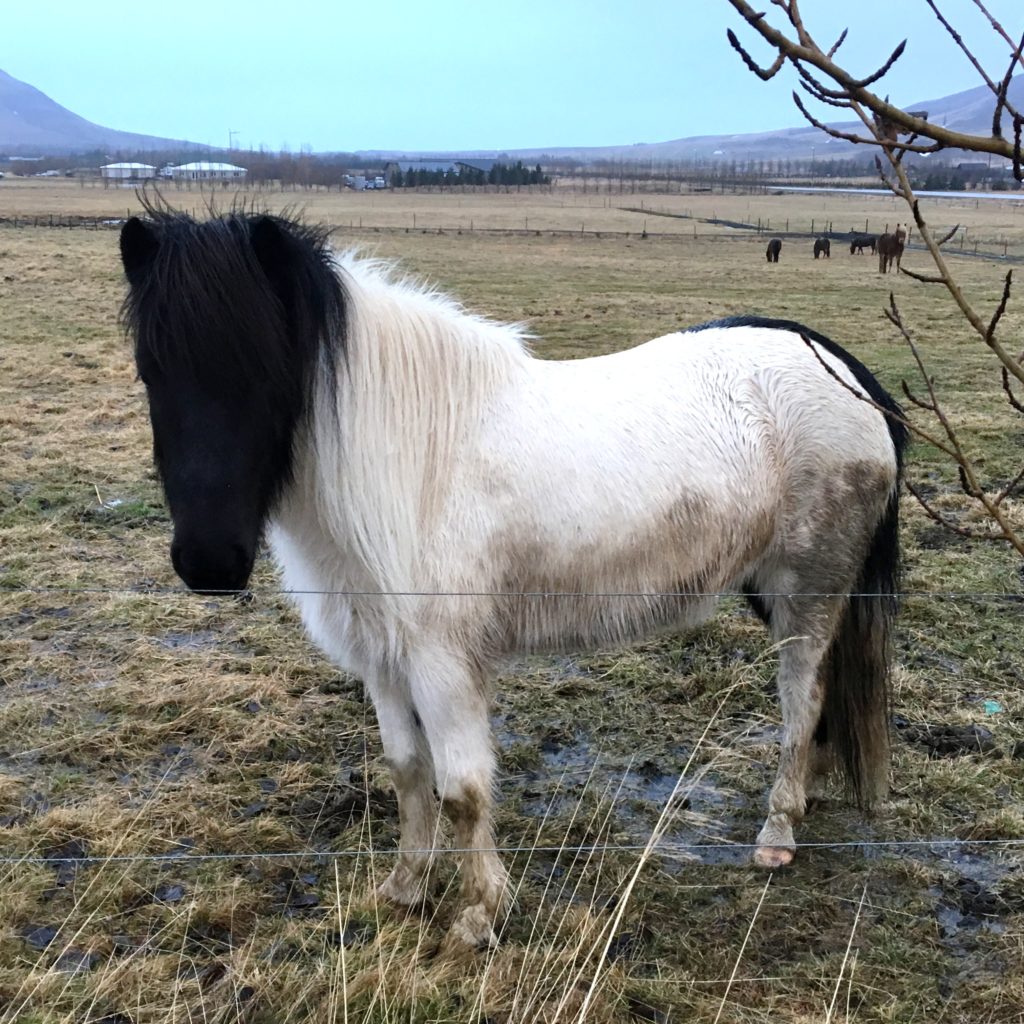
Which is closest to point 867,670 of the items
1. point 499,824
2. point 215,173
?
point 499,824

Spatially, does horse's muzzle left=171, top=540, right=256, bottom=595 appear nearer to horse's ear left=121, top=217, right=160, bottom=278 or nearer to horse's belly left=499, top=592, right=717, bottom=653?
horse's ear left=121, top=217, right=160, bottom=278

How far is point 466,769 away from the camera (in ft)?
9.24

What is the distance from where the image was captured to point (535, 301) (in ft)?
60.2

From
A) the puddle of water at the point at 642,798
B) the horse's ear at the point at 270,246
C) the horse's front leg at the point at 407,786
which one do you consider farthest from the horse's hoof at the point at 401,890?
the horse's ear at the point at 270,246

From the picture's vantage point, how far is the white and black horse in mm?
2309

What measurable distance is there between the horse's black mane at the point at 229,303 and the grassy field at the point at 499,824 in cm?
68

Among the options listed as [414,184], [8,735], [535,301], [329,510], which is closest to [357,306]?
[329,510]

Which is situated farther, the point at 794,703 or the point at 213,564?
the point at 794,703

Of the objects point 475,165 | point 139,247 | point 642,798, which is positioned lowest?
point 642,798

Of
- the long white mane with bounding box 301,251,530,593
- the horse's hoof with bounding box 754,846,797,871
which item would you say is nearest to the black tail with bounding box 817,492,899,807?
the horse's hoof with bounding box 754,846,797,871

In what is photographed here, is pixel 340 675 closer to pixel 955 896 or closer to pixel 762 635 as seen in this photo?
pixel 762 635

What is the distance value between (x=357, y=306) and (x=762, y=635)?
3.22 metres

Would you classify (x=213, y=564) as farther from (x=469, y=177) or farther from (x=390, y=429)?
(x=469, y=177)

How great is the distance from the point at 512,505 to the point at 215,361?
0.97m
